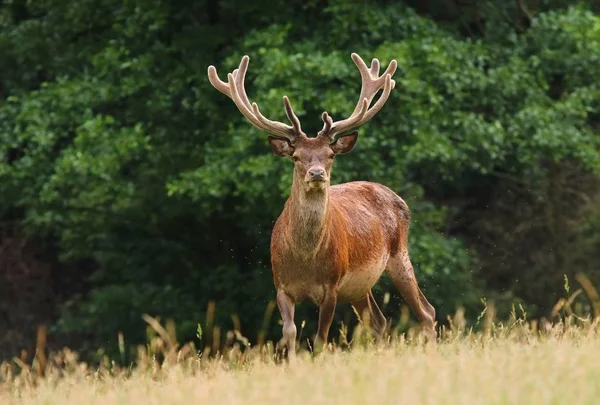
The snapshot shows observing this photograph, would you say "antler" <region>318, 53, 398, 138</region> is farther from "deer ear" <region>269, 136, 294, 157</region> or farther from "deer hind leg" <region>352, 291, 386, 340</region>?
"deer hind leg" <region>352, 291, 386, 340</region>

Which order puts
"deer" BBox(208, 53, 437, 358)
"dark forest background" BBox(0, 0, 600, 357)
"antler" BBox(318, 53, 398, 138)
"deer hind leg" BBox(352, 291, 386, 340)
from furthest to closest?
"dark forest background" BBox(0, 0, 600, 357), "deer hind leg" BBox(352, 291, 386, 340), "antler" BBox(318, 53, 398, 138), "deer" BBox(208, 53, 437, 358)

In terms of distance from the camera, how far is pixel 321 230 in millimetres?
8656

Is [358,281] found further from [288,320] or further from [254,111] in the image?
[254,111]

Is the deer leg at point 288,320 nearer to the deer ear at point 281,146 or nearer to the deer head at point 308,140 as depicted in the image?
the deer head at point 308,140

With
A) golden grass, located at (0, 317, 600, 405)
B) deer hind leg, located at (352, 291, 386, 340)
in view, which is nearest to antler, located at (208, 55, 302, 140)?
deer hind leg, located at (352, 291, 386, 340)

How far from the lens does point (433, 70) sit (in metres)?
15.2

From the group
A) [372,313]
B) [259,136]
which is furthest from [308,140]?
[259,136]

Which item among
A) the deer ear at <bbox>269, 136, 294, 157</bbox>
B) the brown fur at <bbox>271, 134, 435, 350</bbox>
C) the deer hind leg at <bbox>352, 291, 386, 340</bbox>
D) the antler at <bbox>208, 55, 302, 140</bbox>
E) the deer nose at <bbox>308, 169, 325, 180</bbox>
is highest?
the antler at <bbox>208, 55, 302, 140</bbox>

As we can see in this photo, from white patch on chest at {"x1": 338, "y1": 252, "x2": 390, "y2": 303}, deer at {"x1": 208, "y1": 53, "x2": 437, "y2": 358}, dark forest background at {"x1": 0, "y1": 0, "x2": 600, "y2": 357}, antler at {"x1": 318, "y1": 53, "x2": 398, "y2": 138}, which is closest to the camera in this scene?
deer at {"x1": 208, "y1": 53, "x2": 437, "y2": 358}

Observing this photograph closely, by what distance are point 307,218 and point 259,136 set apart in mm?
6072

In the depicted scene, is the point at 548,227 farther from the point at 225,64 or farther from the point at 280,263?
the point at 280,263

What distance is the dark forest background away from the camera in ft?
48.9

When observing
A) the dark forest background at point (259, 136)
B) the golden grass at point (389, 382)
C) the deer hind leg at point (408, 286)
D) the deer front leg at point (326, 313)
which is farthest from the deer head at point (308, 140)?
the dark forest background at point (259, 136)

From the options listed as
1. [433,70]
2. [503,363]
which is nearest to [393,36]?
[433,70]
